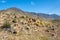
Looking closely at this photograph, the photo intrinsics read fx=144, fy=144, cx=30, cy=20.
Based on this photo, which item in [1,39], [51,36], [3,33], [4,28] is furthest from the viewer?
[51,36]

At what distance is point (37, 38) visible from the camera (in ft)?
54.1

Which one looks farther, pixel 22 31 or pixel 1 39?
pixel 22 31

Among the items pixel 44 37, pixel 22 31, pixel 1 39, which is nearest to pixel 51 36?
pixel 44 37

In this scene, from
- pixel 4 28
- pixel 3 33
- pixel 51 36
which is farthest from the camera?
pixel 51 36

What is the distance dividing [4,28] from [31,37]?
3.39 metres

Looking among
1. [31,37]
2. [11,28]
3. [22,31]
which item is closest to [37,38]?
[31,37]

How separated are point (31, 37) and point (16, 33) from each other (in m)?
1.75

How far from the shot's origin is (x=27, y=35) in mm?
16484

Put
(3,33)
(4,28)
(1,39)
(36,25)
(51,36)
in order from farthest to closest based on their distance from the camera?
(36,25)
(51,36)
(4,28)
(3,33)
(1,39)

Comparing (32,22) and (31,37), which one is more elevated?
(32,22)

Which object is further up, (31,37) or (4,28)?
(4,28)

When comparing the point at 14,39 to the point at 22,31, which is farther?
the point at 22,31

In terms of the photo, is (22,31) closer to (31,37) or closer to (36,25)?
(31,37)

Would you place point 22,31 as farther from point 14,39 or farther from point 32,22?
point 32,22
